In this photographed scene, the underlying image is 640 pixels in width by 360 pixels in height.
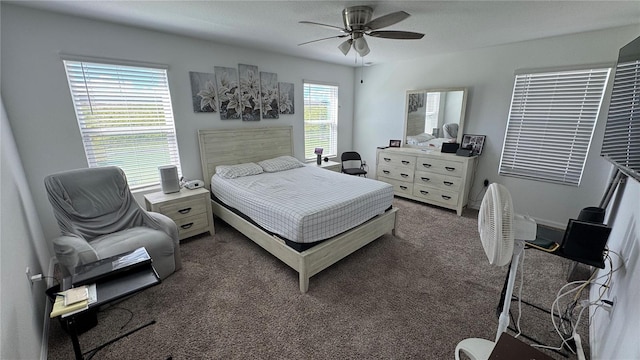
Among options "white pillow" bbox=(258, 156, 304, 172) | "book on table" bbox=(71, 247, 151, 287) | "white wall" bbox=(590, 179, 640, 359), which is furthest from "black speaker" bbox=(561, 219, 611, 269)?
"white pillow" bbox=(258, 156, 304, 172)

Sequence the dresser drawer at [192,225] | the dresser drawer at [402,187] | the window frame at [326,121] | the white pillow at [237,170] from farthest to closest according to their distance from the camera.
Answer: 1. the window frame at [326,121]
2. the dresser drawer at [402,187]
3. the white pillow at [237,170]
4. the dresser drawer at [192,225]

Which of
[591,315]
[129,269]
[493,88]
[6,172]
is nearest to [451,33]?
[493,88]

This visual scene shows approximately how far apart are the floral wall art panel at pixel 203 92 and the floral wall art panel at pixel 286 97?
1.06 metres

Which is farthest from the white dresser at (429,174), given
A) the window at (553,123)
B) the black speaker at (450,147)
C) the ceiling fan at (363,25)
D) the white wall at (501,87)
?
the ceiling fan at (363,25)

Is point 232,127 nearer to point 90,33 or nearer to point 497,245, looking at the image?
point 90,33

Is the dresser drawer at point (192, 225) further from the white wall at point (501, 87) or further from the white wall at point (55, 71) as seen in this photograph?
the white wall at point (501, 87)

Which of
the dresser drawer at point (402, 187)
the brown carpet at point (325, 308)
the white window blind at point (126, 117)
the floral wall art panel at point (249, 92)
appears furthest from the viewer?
the dresser drawer at point (402, 187)

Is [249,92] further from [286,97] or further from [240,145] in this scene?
[240,145]

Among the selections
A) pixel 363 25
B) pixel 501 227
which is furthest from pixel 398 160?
pixel 501 227

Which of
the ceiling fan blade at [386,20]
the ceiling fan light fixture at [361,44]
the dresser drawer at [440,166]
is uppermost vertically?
the ceiling fan blade at [386,20]

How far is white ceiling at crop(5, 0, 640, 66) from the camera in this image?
208 cm

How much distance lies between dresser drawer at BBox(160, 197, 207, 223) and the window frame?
7.33ft

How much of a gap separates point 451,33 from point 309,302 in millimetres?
3235

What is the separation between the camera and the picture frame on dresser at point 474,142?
3.74 metres
